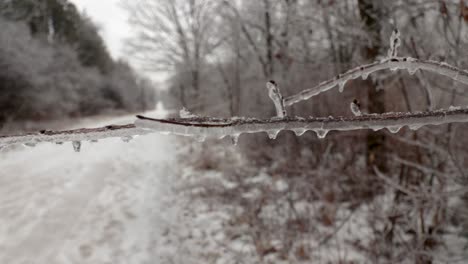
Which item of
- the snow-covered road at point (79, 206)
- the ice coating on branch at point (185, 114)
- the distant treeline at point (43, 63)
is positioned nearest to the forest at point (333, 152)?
the ice coating on branch at point (185, 114)

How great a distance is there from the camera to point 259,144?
7.07 m

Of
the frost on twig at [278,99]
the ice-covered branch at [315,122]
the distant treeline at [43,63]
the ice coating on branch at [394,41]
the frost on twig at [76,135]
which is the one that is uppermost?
the distant treeline at [43,63]

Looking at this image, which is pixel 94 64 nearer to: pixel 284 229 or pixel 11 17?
pixel 11 17

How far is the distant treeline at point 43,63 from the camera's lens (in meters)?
7.23

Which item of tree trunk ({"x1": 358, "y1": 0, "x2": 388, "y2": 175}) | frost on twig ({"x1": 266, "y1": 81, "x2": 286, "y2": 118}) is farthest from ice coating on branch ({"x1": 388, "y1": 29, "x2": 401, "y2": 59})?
tree trunk ({"x1": 358, "y1": 0, "x2": 388, "y2": 175})

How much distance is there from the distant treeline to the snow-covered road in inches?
117

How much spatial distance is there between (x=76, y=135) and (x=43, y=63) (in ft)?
43.6

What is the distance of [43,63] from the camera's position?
11.3 m

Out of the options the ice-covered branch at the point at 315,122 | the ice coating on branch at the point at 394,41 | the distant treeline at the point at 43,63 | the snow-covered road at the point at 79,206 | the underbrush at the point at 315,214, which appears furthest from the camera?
the distant treeline at the point at 43,63

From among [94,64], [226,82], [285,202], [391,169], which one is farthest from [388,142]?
[94,64]

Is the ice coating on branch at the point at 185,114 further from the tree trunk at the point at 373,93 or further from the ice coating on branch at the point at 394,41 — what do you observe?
the tree trunk at the point at 373,93

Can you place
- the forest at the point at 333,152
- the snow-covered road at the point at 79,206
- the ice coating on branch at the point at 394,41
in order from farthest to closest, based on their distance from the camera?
the snow-covered road at the point at 79,206, the forest at the point at 333,152, the ice coating on branch at the point at 394,41

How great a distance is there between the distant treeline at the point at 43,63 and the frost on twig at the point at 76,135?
16.9 feet

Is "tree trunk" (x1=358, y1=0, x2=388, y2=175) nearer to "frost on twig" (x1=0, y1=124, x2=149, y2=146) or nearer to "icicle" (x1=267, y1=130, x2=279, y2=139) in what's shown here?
"icicle" (x1=267, y1=130, x2=279, y2=139)
